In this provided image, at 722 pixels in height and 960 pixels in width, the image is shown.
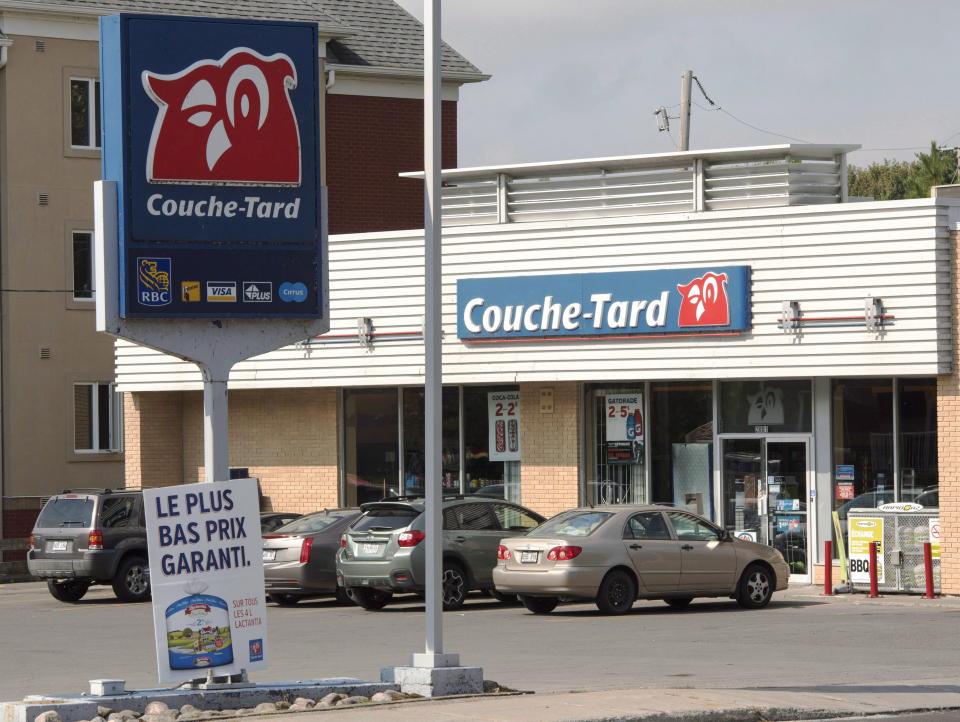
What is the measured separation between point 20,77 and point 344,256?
10683 millimetres

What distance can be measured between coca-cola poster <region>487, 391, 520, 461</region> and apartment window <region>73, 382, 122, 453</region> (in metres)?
12.3

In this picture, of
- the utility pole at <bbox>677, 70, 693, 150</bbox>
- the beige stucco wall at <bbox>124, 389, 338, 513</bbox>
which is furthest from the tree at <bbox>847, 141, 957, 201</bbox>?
the beige stucco wall at <bbox>124, 389, 338, 513</bbox>

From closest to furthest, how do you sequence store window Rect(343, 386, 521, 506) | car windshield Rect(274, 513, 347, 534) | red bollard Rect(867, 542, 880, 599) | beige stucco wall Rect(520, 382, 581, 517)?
1. red bollard Rect(867, 542, 880, 599)
2. car windshield Rect(274, 513, 347, 534)
3. beige stucco wall Rect(520, 382, 581, 517)
4. store window Rect(343, 386, 521, 506)

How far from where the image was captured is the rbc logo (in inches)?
485

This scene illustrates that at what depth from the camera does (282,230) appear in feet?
42.3

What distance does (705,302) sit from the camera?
80.8 ft

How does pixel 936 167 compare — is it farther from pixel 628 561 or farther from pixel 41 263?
pixel 628 561

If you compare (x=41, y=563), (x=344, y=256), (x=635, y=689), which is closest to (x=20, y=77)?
(x=344, y=256)

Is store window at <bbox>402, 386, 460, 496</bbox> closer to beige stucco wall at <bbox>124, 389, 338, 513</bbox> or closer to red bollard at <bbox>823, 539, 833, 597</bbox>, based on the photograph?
beige stucco wall at <bbox>124, 389, 338, 513</bbox>

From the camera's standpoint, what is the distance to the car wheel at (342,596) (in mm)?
23320

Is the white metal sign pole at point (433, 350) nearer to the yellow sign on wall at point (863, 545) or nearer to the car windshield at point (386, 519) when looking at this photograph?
the car windshield at point (386, 519)

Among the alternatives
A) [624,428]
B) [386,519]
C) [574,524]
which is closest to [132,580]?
[386,519]

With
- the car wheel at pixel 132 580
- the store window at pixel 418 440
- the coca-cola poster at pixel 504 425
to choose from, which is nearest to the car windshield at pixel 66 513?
the car wheel at pixel 132 580

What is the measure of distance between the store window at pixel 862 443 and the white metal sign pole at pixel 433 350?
12.8 m
